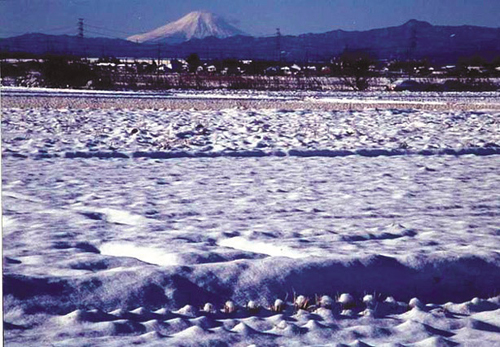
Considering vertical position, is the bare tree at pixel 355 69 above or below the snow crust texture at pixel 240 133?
above

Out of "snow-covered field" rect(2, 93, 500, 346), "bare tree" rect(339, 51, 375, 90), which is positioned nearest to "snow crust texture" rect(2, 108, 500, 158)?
"snow-covered field" rect(2, 93, 500, 346)

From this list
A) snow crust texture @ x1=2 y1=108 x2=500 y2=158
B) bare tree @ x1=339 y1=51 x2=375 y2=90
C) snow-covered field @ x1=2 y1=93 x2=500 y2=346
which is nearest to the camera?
snow-covered field @ x1=2 y1=93 x2=500 y2=346

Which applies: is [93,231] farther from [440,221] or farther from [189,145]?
[189,145]

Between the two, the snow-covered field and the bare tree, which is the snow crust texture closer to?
the snow-covered field

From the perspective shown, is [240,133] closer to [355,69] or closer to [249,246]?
[249,246]

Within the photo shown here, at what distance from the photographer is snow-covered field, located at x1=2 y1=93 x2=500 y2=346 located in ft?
11.6

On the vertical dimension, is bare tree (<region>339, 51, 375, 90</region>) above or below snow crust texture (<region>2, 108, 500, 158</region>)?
above

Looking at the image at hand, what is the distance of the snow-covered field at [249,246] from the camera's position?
354 centimetres

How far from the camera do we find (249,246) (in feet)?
16.3

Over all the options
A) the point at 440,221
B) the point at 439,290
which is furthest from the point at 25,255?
the point at 440,221

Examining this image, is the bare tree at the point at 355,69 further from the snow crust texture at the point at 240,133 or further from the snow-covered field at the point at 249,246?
the snow-covered field at the point at 249,246

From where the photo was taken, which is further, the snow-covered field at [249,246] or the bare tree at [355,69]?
the bare tree at [355,69]

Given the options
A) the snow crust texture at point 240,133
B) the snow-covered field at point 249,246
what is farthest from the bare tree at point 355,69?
the snow-covered field at point 249,246

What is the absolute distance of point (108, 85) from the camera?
108 ft
